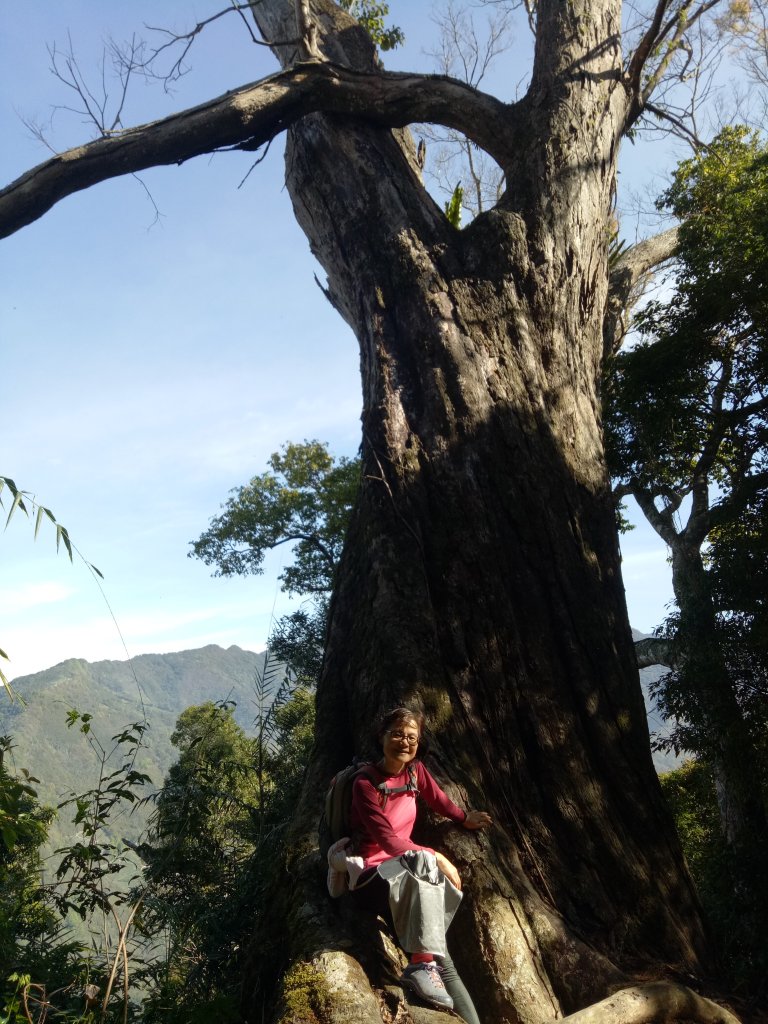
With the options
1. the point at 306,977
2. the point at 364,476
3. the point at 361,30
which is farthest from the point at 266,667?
the point at 361,30

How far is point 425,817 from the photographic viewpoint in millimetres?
3674

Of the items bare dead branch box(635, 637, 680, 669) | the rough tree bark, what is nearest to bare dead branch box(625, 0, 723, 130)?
the rough tree bark

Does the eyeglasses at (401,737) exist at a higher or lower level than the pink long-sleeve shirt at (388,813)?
higher

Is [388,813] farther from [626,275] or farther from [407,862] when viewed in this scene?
[626,275]

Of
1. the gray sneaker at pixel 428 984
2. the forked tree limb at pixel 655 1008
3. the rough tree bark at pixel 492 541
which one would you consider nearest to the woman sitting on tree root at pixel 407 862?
the gray sneaker at pixel 428 984

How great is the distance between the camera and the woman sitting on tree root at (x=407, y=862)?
3057mm

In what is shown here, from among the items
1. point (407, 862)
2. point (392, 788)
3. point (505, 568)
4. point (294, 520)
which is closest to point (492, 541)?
point (505, 568)

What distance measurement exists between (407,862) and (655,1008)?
109 cm

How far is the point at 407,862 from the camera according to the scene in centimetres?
318

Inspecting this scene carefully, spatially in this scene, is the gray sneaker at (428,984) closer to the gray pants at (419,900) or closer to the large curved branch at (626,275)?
the gray pants at (419,900)

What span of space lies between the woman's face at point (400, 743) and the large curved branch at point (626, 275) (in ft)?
21.1

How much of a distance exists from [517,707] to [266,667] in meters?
2.25

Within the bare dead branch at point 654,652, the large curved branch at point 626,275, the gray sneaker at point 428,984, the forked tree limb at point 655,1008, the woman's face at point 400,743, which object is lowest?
the forked tree limb at point 655,1008

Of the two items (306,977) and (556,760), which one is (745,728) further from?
(306,977)
